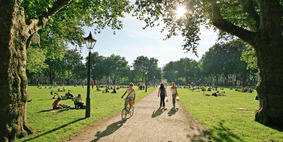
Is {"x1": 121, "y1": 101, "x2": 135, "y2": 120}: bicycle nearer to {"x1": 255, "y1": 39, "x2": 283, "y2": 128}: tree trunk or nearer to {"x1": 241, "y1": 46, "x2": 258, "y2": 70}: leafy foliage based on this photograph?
{"x1": 255, "y1": 39, "x2": 283, "y2": 128}: tree trunk

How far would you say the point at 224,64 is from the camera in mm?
64250

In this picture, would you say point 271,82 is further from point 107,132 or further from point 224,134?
point 107,132

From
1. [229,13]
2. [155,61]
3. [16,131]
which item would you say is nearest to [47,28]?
[16,131]

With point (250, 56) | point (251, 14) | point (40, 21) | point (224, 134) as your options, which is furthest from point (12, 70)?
point (250, 56)

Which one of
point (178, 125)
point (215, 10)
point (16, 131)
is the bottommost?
point (178, 125)

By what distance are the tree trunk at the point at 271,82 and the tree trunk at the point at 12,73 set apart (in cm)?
1039

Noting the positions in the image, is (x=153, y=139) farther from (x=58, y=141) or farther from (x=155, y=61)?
(x=155, y=61)

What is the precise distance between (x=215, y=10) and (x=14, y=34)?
9.37 meters

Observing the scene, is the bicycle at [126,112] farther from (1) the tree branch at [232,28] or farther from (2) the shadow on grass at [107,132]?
(1) the tree branch at [232,28]

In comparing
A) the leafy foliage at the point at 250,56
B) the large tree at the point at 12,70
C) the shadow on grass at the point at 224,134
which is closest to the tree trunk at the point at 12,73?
the large tree at the point at 12,70

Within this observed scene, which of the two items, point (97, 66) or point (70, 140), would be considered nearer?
point (70, 140)

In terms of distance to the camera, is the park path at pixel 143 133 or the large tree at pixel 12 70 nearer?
the large tree at pixel 12 70

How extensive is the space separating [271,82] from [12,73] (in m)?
10.7

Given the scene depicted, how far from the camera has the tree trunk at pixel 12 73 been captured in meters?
4.23
